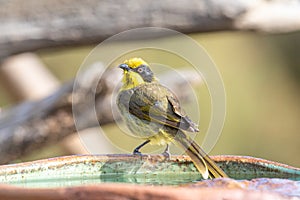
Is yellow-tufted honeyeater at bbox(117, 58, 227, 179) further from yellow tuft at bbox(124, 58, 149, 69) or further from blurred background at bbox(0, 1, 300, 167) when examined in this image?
blurred background at bbox(0, 1, 300, 167)

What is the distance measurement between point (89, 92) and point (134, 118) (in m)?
1.23

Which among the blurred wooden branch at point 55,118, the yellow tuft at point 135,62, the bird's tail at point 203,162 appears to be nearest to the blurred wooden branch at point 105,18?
the blurred wooden branch at point 55,118

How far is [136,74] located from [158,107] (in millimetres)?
78

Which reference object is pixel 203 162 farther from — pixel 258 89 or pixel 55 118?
pixel 258 89

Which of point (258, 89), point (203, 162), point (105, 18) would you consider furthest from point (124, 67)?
point (258, 89)

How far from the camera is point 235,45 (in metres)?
5.87

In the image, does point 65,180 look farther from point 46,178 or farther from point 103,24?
point 103,24

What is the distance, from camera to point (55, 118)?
267 centimetres

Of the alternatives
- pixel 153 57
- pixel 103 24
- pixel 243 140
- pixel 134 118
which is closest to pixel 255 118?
pixel 243 140

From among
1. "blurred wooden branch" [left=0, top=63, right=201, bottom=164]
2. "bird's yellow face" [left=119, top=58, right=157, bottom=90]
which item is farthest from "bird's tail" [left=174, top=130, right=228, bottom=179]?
"blurred wooden branch" [left=0, top=63, right=201, bottom=164]

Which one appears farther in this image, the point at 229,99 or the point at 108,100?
the point at 229,99

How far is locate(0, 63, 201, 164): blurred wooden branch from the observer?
2.62 metres

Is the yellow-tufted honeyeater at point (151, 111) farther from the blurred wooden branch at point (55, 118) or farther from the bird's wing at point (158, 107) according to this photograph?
the blurred wooden branch at point (55, 118)

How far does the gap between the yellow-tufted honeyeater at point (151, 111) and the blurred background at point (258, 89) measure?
4.13 meters
